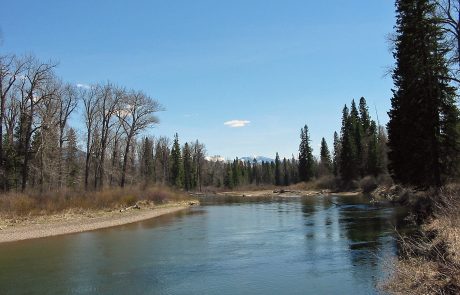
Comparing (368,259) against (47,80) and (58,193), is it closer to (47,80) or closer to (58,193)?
(58,193)

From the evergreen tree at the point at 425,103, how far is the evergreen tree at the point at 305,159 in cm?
8900

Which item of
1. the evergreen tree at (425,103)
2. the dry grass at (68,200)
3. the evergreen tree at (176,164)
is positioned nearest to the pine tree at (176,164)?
the evergreen tree at (176,164)

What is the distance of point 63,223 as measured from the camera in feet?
112

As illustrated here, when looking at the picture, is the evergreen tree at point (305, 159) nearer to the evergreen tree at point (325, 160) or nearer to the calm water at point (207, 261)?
the evergreen tree at point (325, 160)

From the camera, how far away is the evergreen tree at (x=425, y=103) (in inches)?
1148

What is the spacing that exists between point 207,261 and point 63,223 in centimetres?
1923

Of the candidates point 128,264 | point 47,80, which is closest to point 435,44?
point 128,264

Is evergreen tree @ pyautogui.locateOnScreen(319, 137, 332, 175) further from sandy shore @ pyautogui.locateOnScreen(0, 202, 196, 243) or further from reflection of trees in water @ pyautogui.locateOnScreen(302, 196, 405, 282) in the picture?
reflection of trees in water @ pyautogui.locateOnScreen(302, 196, 405, 282)

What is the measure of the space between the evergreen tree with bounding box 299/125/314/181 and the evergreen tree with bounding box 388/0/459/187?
8900 centimetres

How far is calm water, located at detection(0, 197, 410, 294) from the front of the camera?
14344mm

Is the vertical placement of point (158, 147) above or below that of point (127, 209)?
above

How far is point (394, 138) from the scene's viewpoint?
4344cm

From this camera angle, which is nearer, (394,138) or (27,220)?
(27,220)

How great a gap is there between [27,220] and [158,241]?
13.9 metres
